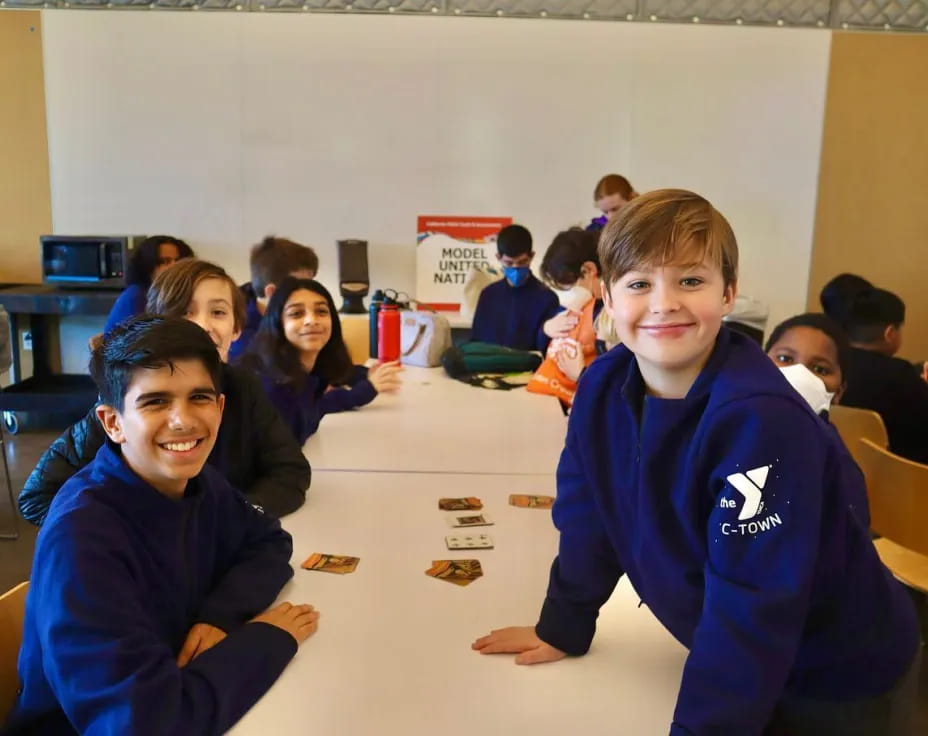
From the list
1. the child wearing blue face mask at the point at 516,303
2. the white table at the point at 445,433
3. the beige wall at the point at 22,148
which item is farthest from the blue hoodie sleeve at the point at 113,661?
the beige wall at the point at 22,148

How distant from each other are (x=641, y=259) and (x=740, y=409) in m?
0.22

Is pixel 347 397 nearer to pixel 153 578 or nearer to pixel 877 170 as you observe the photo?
pixel 153 578

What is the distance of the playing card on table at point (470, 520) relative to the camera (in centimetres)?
172

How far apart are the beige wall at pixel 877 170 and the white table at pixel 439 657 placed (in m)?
4.47

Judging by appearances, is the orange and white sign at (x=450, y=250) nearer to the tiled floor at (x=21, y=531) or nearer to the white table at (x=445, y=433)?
the white table at (x=445, y=433)

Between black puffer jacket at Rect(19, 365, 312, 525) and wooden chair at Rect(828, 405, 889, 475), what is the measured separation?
1.64 metres

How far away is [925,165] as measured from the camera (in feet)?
17.4

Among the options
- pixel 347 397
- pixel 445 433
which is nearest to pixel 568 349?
pixel 445 433

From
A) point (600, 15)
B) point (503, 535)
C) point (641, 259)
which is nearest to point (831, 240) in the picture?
point (600, 15)

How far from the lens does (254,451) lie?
6.16ft

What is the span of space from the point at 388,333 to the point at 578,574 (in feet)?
8.21

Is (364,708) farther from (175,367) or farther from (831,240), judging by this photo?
(831,240)

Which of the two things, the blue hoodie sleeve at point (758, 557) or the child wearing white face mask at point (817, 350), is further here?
the child wearing white face mask at point (817, 350)

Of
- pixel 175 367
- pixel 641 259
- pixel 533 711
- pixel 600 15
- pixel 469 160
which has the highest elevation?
pixel 600 15
